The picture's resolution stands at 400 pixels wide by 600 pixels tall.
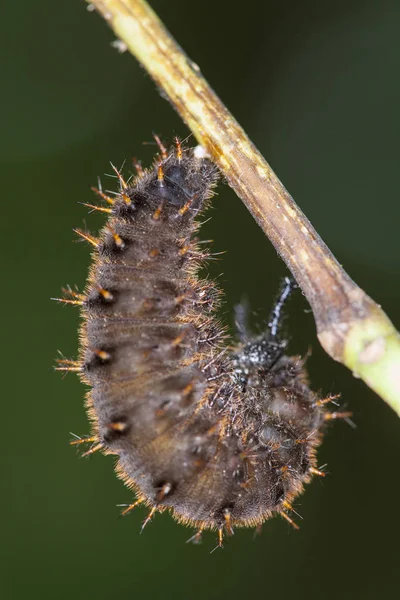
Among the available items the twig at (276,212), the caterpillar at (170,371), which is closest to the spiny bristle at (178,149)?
the caterpillar at (170,371)

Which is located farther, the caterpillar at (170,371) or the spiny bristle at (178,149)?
the spiny bristle at (178,149)

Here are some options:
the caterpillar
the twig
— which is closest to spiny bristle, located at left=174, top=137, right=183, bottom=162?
the caterpillar

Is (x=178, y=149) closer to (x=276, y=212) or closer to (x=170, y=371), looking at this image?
(x=276, y=212)

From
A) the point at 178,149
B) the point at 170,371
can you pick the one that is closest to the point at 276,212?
the point at 178,149

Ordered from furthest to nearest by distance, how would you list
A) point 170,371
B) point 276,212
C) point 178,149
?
point 178,149
point 170,371
point 276,212

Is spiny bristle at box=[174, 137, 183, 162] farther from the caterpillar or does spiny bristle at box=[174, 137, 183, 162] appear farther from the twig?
the twig

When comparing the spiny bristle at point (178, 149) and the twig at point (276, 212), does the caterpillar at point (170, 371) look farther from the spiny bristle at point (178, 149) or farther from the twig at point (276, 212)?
the twig at point (276, 212)
